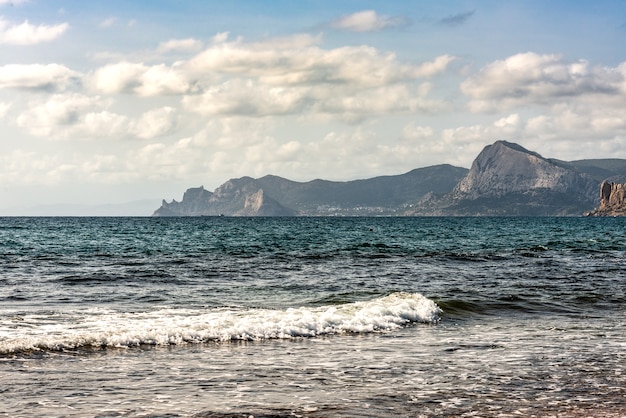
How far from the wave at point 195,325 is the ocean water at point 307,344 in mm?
62

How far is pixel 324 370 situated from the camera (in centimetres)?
1504

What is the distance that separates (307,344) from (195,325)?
12.3 ft

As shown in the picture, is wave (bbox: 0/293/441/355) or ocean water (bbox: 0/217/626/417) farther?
wave (bbox: 0/293/441/355)

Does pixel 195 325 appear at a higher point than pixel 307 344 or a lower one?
higher

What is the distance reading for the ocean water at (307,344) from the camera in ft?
40.2

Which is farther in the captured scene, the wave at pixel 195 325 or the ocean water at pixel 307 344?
the wave at pixel 195 325

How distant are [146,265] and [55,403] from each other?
3313 centimetres

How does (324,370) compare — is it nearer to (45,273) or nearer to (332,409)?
(332,409)

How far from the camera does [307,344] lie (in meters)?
18.8

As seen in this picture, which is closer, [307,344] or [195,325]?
[307,344]

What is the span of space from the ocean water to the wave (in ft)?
0.20

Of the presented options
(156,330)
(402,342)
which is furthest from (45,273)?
(402,342)

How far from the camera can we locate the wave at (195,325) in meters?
18.0

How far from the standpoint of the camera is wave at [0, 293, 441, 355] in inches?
709
